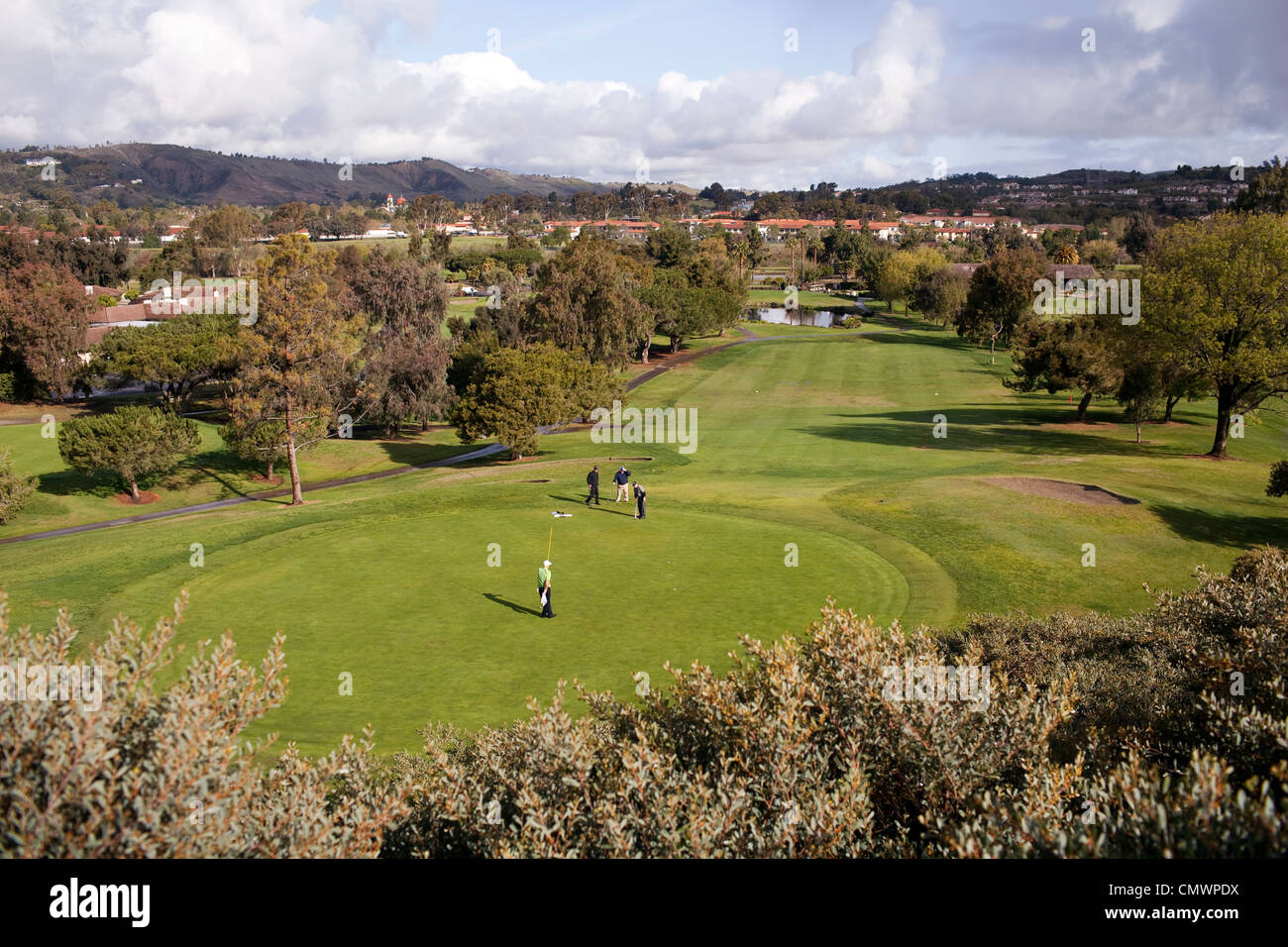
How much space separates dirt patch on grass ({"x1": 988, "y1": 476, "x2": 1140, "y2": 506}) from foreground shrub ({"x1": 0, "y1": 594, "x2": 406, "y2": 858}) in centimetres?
3537

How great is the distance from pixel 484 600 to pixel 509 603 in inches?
33.5

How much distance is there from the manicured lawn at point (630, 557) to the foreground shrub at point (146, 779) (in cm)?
845

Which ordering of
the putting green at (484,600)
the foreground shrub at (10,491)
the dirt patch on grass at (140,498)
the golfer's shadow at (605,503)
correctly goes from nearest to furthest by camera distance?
→ 1. the putting green at (484,600)
2. the golfer's shadow at (605,503)
3. the foreground shrub at (10,491)
4. the dirt patch on grass at (140,498)

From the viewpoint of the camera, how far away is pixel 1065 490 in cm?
3881

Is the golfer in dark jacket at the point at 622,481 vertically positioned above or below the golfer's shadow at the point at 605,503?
above

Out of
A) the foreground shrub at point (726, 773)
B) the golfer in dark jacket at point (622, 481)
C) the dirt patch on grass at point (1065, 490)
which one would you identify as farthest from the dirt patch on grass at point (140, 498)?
the dirt patch on grass at point (1065, 490)

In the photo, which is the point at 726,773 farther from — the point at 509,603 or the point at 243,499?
the point at 243,499

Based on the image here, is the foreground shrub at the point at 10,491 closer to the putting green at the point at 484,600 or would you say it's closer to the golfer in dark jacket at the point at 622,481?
the putting green at the point at 484,600

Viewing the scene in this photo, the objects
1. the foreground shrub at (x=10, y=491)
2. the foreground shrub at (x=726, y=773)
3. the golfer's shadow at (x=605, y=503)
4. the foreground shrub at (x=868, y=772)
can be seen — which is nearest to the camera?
the foreground shrub at (x=726, y=773)

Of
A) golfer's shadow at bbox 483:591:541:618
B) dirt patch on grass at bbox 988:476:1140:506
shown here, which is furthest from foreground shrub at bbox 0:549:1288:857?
dirt patch on grass at bbox 988:476:1140:506

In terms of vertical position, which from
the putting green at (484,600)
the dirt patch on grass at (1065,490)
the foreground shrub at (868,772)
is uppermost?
the foreground shrub at (868,772)

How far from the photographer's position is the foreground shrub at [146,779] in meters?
7.14
